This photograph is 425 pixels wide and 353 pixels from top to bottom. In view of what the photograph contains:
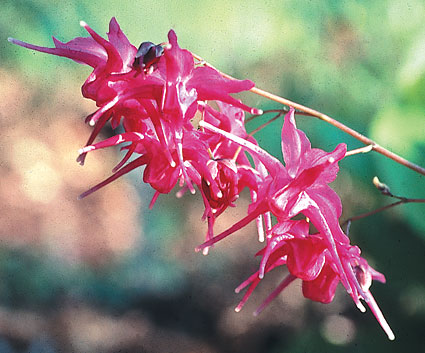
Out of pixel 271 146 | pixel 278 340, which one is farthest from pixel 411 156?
pixel 278 340

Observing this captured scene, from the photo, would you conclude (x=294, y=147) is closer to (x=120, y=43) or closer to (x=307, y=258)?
(x=307, y=258)

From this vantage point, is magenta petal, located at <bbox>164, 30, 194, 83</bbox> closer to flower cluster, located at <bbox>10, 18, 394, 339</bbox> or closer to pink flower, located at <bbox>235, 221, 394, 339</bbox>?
flower cluster, located at <bbox>10, 18, 394, 339</bbox>

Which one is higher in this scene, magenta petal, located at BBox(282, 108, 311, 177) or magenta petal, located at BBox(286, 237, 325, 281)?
magenta petal, located at BBox(282, 108, 311, 177)

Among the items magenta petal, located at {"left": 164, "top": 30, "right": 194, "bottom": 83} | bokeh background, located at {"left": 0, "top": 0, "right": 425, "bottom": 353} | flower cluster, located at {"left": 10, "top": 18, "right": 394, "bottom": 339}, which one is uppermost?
magenta petal, located at {"left": 164, "top": 30, "right": 194, "bottom": 83}

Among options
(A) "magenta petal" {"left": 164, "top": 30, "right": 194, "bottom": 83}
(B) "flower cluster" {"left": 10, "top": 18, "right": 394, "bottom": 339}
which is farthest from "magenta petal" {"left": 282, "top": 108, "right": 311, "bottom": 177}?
(A) "magenta petal" {"left": 164, "top": 30, "right": 194, "bottom": 83}

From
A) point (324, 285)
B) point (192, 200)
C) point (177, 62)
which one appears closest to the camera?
point (177, 62)

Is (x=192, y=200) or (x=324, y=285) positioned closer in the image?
(x=324, y=285)

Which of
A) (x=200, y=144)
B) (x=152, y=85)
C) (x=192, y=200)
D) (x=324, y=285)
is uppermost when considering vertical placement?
(x=152, y=85)

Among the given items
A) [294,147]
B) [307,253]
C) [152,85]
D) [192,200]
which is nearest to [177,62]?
[152,85]

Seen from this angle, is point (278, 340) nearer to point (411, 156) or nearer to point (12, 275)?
point (411, 156)
